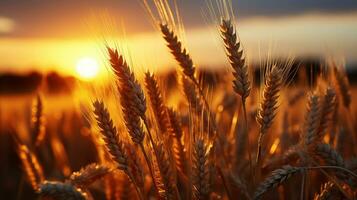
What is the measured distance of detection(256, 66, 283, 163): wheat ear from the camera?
90.9 inches

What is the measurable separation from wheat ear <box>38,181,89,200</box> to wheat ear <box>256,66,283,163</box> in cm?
84

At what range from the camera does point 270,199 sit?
315cm

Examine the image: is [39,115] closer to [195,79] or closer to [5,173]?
[195,79]

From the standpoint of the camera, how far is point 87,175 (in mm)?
2395

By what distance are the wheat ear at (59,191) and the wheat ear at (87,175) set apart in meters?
0.29

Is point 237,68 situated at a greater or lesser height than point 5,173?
greater

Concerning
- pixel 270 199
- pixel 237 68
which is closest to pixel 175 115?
pixel 237 68

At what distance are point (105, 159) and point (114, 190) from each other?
11.6 inches

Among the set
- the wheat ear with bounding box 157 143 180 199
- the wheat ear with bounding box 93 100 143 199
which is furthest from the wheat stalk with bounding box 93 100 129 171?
the wheat ear with bounding box 157 143 180 199

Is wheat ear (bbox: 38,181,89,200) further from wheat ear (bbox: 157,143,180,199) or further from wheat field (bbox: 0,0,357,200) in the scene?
wheat ear (bbox: 157,143,180,199)

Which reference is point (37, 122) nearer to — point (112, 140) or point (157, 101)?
point (157, 101)

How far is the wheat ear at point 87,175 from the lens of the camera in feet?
7.79

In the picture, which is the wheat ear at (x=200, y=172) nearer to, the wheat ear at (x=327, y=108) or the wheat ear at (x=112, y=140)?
the wheat ear at (x=112, y=140)

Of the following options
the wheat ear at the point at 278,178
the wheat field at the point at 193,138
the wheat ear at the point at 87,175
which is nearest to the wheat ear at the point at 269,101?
the wheat field at the point at 193,138
